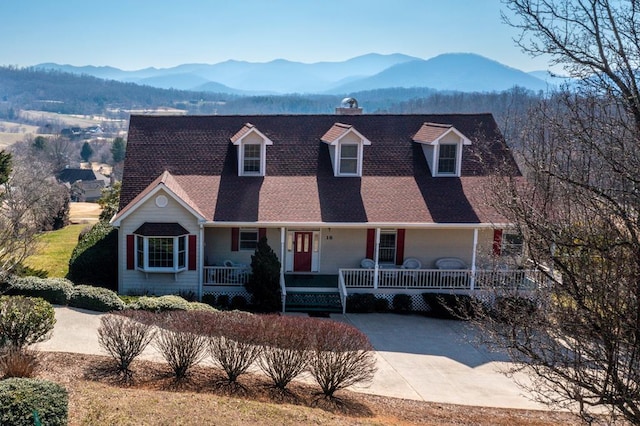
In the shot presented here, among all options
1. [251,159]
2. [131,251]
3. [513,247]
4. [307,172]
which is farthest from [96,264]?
[513,247]

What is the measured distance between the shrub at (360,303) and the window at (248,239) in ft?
14.6

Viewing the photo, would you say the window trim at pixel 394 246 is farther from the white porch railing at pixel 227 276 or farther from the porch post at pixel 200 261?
the porch post at pixel 200 261

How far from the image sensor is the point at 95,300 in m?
16.8

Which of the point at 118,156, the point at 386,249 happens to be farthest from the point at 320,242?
the point at 118,156

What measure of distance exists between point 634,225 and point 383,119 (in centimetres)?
1872

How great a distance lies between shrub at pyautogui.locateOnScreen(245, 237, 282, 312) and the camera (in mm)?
19375

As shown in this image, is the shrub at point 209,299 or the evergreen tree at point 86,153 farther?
the evergreen tree at point 86,153

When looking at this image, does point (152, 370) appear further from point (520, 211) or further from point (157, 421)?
point (520, 211)

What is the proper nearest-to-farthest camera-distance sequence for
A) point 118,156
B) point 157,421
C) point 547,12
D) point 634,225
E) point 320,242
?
point 634,225 < point 547,12 < point 157,421 < point 320,242 < point 118,156

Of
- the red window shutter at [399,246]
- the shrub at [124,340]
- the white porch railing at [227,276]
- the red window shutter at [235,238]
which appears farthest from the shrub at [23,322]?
the red window shutter at [399,246]

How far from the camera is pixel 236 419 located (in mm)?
9875

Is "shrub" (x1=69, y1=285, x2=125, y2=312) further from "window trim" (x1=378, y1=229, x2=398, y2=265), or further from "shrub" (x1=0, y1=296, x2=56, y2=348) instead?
"window trim" (x1=378, y1=229, x2=398, y2=265)

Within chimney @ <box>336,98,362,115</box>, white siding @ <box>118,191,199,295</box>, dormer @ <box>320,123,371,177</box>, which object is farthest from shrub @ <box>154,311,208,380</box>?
chimney @ <box>336,98,362,115</box>

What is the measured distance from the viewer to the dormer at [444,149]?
75.7 feet
